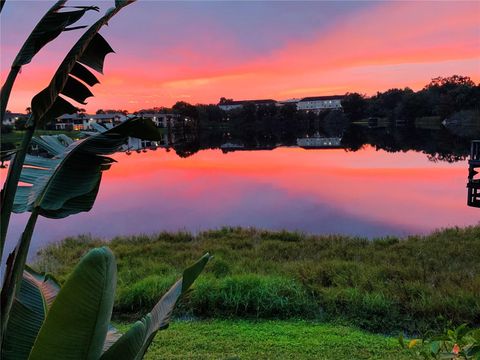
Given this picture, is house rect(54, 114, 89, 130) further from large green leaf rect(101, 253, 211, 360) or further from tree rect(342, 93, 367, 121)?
tree rect(342, 93, 367, 121)

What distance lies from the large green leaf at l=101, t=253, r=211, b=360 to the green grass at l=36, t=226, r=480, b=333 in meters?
3.00

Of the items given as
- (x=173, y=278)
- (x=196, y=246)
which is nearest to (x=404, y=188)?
(x=196, y=246)

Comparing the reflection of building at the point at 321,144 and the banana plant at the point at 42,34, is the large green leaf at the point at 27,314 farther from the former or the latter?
the reflection of building at the point at 321,144

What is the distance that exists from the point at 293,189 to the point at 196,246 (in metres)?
10.1

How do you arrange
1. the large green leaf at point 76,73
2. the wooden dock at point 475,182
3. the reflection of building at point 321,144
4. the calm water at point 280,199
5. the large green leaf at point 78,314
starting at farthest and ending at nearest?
the reflection of building at point 321,144, the wooden dock at point 475,182, the calm water at point 280,199, the large green leaf at point 76,73, the large green leaf at point 78,314

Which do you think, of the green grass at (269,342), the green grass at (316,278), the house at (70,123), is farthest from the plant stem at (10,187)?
the house at (70,123)

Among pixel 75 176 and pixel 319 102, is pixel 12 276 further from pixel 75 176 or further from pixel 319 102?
pixel 319 102

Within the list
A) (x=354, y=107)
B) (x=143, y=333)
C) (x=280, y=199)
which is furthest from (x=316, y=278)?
(x=354, y=107)

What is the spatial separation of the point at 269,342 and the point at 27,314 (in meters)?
2.53

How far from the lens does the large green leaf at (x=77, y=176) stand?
171cm

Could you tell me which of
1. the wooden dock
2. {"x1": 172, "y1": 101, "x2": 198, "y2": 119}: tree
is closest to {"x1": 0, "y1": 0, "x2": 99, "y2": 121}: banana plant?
the wooden dock

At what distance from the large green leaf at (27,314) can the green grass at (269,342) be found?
67.7 inches

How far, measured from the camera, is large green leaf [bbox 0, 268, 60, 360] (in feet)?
5.04

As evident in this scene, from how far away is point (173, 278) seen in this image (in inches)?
222
